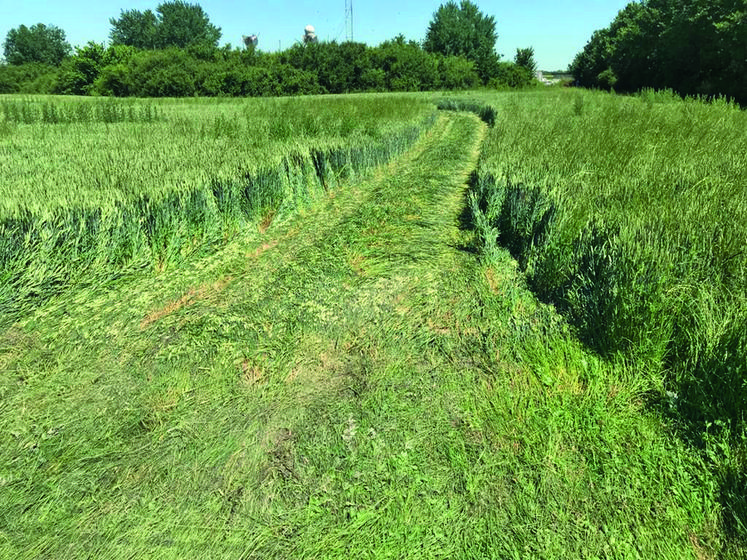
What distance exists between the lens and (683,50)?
27.6 m

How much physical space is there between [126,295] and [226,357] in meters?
1.50

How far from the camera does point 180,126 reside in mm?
10492

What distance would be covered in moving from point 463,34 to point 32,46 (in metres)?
78.4

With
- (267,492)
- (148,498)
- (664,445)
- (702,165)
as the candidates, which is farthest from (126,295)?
(702,165)

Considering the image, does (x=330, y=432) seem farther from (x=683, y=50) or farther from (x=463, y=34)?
(x=463, y=34)

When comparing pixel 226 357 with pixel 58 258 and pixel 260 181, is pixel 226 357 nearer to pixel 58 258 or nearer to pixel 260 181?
pixel 58 258

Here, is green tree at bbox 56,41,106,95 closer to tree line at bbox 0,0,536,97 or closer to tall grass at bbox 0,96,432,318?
tree line at bbox 0,0,536,97

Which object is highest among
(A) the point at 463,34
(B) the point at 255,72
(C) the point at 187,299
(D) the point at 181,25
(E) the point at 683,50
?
(D) the point at 181,25

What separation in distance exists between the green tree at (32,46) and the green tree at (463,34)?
232ft

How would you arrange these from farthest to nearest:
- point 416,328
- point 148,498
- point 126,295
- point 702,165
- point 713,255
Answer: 1. point 702,165
2. point 126,295
3. point 416,328
4. point 713,255
5. point 148,498

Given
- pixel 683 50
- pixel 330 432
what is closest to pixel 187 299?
pixel 330 432

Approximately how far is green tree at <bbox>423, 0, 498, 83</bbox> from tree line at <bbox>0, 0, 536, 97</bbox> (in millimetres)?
157

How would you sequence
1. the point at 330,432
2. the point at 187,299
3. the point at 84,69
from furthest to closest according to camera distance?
the point at 84,69 < the point at 187,299 < the point at 330,432

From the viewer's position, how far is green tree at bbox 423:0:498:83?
5894cm
